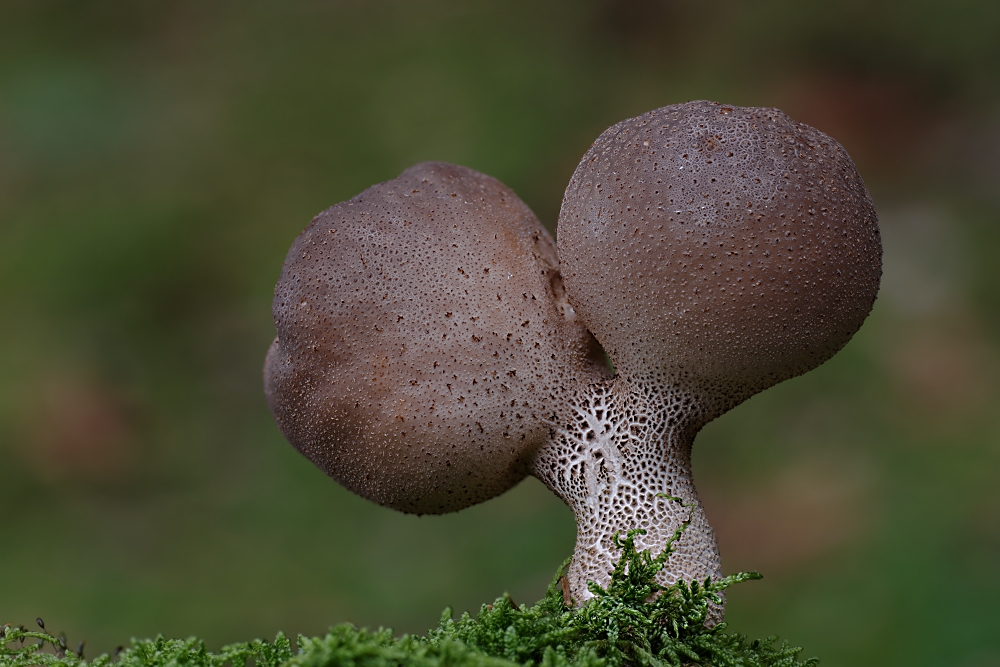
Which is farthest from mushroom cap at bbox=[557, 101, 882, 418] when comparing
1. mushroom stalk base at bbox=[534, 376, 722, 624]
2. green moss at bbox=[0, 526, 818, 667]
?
green moss at bbox=[0, 526, 818, 667]

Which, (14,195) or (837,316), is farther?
(14,195)

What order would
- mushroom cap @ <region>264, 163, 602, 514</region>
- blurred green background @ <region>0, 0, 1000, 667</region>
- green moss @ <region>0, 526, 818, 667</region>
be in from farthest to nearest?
1. blurred green background @ <region>0, 0, 1000, 667</region>
2. mushroom cap @ <region>264, 163, 602, 514</region>
3. green moss @ <region>0, 526, 818, 667</region>

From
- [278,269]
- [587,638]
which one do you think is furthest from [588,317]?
[278,269]

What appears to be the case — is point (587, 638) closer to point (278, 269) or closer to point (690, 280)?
point (690, 280)

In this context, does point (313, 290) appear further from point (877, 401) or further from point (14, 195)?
point (14, 195)

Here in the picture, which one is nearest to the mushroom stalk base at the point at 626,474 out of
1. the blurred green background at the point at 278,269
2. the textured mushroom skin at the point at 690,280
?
the textured mushroom skin at the point at 690,280

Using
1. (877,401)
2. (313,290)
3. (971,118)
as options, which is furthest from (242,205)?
(971,118)

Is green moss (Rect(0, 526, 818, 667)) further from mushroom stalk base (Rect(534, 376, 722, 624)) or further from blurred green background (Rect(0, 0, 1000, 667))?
blurred green background (Rect(0, 0, 1000, 667))
